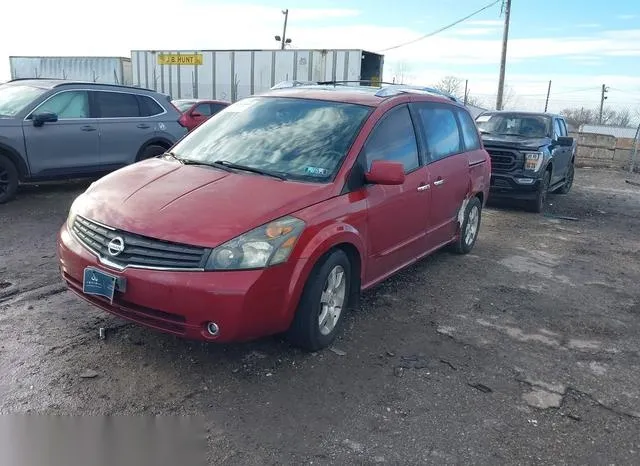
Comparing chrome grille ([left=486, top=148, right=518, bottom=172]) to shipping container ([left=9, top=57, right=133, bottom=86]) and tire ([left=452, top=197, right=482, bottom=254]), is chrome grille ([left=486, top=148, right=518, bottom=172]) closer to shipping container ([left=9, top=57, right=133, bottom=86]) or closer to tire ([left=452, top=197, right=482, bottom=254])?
tire ([left=452, top=197, right=482, bottom=254])

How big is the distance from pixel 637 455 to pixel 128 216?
3215 mm

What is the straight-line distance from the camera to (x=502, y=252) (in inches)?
281

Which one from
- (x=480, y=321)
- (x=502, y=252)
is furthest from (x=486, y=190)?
(x=480, y=321)

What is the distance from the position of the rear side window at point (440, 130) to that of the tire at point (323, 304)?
A: 6.23 ft

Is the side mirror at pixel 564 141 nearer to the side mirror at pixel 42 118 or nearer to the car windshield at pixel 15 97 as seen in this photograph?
the side mirror at pixel 42 118

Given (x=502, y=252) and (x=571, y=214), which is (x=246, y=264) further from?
(x=571, y=214)

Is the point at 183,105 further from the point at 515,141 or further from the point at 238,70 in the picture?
the point at 515,141

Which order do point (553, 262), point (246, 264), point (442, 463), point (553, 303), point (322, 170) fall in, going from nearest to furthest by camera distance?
point (442, 463) < point (246, 264) < point (322, 170) < point (553, 303) < point (553, 262)

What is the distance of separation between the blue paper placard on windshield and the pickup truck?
833cm

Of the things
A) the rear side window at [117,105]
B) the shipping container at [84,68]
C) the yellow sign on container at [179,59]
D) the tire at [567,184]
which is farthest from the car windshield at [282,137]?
the shipping container at [84,68]

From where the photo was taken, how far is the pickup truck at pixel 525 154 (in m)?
10.0

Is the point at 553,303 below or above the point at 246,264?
below

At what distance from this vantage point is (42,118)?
7773 mm

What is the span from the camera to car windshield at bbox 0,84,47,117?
7844 millimetres
